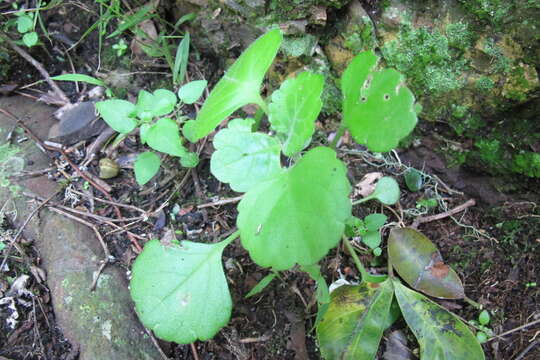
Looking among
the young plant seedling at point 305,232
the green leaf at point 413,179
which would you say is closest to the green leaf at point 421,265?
the young plant seedling at point 305,232

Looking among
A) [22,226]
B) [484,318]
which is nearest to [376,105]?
[484,318]

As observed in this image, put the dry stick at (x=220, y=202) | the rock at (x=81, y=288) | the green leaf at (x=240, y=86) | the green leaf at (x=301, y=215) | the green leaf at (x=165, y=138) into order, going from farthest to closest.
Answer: the dry stick at (x=220, y=202)
the green leaf at (x=165, y=138)
the rock at (x=81, y=288)
the green leaf at (x=240, y=86)
the green leaf at (x=301, y=215)

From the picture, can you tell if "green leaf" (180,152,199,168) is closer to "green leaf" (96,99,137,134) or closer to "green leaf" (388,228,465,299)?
"green leaf" (96,99,137,134)

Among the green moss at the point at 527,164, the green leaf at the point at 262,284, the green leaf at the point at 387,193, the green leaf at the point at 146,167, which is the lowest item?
the green leaf at the point at 262,284

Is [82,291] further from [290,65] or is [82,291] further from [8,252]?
[290,65]

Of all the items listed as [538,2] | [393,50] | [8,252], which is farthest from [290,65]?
[8,252]

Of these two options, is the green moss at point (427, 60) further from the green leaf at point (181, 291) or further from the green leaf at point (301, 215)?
the green leaf at point (181, 291)
